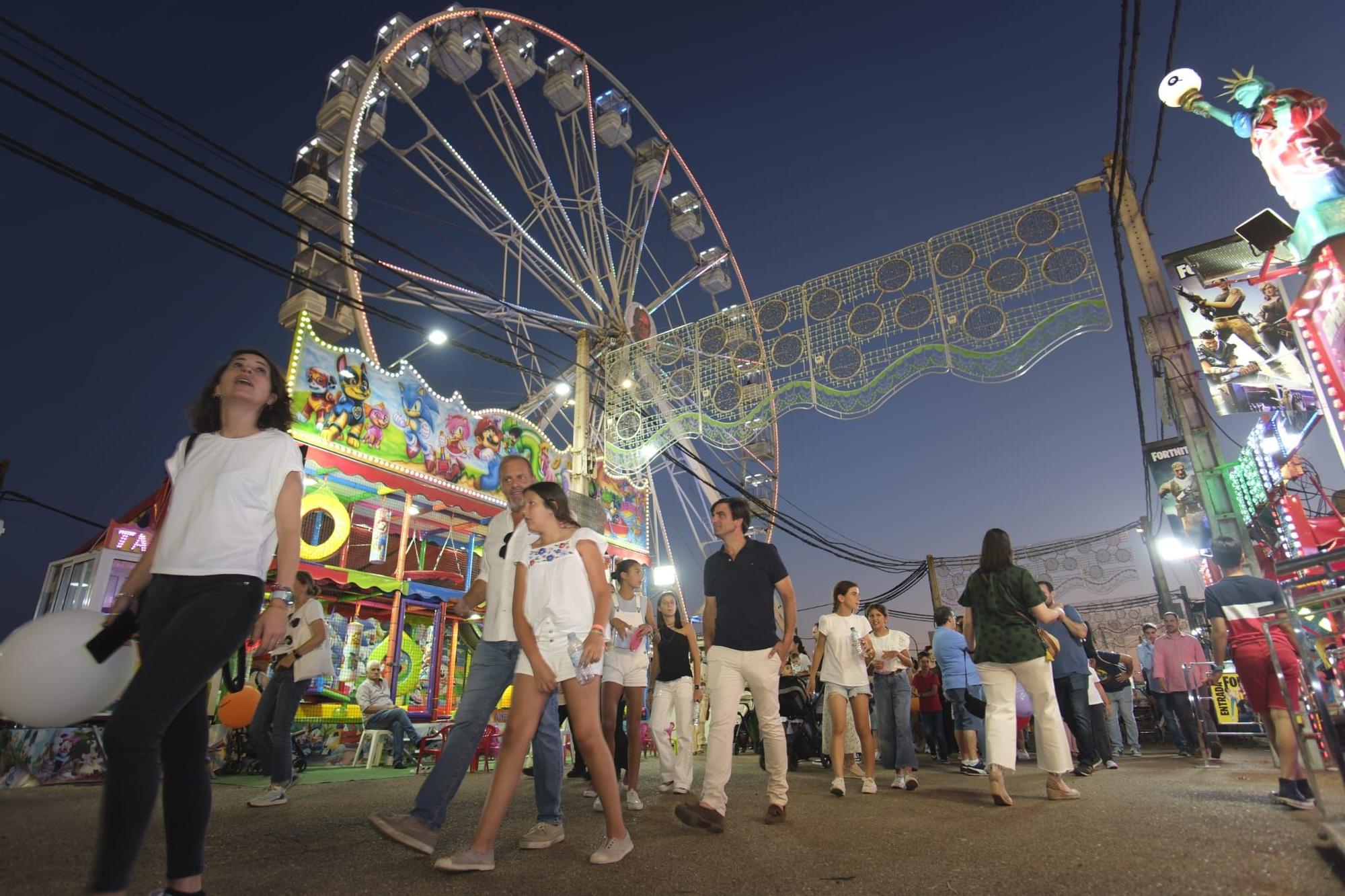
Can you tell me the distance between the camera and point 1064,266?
779 centimetres

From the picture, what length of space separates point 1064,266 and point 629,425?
6.69 meters

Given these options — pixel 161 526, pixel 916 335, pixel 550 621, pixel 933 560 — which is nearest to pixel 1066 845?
pixel 550 621

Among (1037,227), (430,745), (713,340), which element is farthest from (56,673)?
(1037,227)

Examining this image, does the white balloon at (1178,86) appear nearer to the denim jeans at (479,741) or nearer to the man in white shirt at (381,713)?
the denim jeans at (479,741)

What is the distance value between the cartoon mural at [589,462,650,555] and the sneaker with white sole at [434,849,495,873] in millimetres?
12110

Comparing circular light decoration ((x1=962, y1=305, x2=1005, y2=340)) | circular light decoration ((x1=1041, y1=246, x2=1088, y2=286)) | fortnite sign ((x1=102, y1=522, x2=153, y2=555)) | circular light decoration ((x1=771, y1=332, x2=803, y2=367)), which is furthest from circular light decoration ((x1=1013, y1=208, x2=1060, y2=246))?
fortnite sign ((x1=102, y1=522, x2=153, y2=555))

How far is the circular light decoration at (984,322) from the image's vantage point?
26.4 ft

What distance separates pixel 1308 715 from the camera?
2910 millimetres

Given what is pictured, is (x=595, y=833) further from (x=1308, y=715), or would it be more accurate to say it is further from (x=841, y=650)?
(x=1308, y=715)

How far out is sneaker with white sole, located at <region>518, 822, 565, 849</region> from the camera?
9.59 ft

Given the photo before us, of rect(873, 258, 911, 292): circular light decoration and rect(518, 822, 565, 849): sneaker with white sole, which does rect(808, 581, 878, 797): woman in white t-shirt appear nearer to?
rect(518, 822, 565, 849): sneaker with white sole

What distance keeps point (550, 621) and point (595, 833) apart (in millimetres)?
1292

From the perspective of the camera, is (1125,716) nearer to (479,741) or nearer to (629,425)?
(629,425)

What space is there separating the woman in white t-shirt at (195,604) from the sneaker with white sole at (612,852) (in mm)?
1308
